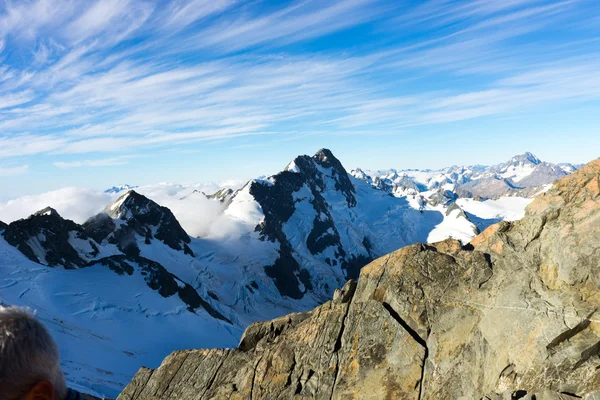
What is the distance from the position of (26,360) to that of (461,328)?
62.8 ft

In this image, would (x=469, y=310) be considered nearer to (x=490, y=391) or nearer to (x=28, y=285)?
(x=490, y=391)

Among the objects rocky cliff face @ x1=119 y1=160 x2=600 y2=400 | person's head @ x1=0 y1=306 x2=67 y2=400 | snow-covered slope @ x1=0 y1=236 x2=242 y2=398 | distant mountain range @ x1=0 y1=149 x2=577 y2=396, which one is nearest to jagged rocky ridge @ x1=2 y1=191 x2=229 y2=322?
distant mountain range @ x1=0 y1=149 x2=577 y2=396

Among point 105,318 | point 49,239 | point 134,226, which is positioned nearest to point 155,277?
point 105,318

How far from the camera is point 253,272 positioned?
554 feet

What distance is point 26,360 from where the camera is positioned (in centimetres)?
408

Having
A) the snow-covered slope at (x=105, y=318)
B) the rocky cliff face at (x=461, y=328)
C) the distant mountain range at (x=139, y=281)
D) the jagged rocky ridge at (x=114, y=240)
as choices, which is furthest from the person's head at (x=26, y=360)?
the jagged rocky ridge at (x=114, y=240)

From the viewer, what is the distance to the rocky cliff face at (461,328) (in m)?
16.1

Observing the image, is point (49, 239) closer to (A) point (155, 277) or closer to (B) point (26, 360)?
(A) point (155, 277)

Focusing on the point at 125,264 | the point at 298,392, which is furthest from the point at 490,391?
the point at 125,264

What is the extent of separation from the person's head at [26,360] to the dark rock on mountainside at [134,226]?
157186mm

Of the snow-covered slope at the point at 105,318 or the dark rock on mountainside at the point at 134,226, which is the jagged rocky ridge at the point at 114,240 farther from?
the snow-covered slope at the point at 105,318

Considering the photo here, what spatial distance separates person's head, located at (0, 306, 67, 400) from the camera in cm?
394

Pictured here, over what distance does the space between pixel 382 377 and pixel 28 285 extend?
9487cm

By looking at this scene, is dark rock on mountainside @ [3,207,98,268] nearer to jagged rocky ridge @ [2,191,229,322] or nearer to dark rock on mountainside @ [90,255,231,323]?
jagged rocky ridge @ [2,191,229,322]
